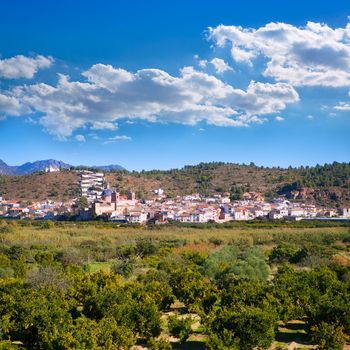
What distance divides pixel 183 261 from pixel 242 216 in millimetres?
55478

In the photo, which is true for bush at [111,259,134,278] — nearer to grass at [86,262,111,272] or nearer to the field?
the field

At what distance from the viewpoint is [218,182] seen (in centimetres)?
11888

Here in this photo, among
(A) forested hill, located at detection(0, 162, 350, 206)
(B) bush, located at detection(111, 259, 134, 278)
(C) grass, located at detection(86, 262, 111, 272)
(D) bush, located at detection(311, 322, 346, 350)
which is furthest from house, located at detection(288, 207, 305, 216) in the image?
(D) bush, located at detection(311, 322, 346, 350)

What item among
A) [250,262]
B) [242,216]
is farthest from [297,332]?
[242,216]

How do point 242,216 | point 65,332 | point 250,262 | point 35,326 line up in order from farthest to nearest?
1. point 242,216
2. point 250,262
3. point 35,326
4. point 65,332

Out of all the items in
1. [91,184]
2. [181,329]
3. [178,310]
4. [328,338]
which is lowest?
[178,310]

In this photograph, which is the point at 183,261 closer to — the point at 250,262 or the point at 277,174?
the point at 250,262

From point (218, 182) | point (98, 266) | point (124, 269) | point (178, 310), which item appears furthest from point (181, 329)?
point (218, 182)

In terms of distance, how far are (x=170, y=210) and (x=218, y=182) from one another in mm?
37214

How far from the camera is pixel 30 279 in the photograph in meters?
19.5

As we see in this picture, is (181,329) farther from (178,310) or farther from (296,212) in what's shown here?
(296,212)

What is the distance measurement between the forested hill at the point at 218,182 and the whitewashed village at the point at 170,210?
444cm

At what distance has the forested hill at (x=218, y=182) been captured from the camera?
98.2 m

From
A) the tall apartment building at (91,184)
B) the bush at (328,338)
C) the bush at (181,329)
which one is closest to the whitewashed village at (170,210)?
the tall apartment building at (91,184)
